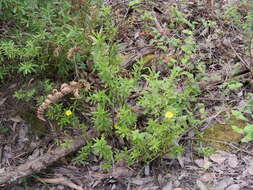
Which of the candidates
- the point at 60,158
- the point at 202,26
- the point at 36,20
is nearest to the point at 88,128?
the point at 60,158

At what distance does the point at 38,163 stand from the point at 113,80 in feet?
3.56

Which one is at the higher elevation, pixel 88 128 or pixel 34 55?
pixel 34 55

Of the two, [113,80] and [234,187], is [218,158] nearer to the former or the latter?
[234,187]

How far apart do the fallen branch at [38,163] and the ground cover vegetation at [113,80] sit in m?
0.09

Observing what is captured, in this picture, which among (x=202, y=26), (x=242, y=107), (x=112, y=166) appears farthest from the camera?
(x=202, y=26)

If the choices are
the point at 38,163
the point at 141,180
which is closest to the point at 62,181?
the point at 38,163

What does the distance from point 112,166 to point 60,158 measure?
0.54 metres

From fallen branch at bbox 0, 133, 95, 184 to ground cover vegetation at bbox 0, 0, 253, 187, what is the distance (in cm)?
9

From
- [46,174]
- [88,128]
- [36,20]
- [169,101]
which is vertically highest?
[36,20]

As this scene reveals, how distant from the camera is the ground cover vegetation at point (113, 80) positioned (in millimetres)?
2559

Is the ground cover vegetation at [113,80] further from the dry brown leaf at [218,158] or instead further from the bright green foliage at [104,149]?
the dry brown leaf at [218,158]

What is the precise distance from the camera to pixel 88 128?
10.2ft

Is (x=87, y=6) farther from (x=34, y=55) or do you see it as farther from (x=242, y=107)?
(x=242, y=107)

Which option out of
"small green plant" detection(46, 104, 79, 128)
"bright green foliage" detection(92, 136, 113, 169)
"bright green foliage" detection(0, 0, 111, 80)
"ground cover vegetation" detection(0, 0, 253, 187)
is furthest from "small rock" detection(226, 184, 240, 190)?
"bright green foliage" detection(0, 0, 111, 80)
